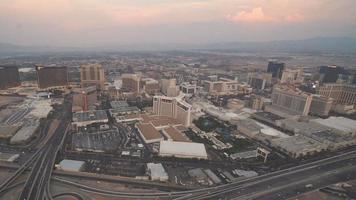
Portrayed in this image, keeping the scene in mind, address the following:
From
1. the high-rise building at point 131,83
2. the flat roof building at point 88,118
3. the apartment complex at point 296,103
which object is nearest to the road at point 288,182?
the apartment complex at point 296,103

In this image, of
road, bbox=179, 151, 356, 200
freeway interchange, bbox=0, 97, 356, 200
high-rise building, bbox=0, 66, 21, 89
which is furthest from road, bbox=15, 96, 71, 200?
high-rise building, bbox=0, 66, 21, 89

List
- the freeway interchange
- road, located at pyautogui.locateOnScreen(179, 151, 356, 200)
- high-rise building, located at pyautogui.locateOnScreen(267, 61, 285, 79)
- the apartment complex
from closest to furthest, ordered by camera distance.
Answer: the freeway interchange → road, located at pyautogui.locateOnScreen(179, 151, 356, 200) → the apartment complex → high-rise building, located at pyautogui.locateOnScreen(267, 61, 285, 79)

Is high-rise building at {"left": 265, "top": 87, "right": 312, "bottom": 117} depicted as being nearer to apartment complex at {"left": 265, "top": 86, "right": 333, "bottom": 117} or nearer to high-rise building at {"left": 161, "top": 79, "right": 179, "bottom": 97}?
apartment complex at {"left": 265, "top": 86, "right": 333, "bottom": 117}

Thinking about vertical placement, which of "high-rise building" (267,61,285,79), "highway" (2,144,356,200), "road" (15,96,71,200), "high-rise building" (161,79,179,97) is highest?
"high-rise building" (267,61,285,79)

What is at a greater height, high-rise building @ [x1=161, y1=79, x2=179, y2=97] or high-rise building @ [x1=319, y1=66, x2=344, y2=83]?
high-rise building @ [x1=319, y1=66, x2=344, y2=83]

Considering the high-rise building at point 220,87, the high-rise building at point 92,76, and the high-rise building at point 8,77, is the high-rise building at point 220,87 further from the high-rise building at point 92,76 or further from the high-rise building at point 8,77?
the high-rise building at point 8,77

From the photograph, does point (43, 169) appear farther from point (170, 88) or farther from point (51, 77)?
point (51, 77)

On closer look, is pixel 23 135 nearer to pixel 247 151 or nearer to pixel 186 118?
pixel 186 118

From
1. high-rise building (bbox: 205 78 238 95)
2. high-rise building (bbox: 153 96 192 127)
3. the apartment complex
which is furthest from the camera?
high-rise building (bbox: 205 78 238 95)
